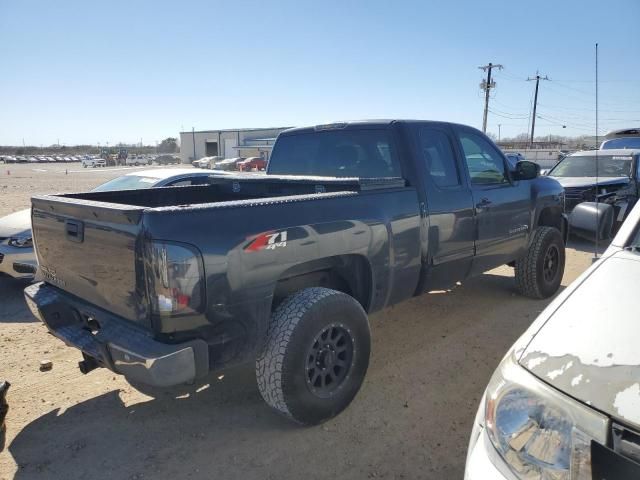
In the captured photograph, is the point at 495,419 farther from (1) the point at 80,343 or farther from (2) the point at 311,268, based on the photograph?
(1) the point at 80,343

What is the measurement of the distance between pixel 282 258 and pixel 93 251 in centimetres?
110

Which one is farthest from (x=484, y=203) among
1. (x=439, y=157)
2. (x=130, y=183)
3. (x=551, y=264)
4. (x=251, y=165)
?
(x=251, y=165)

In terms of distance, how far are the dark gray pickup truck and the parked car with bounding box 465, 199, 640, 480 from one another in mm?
1361

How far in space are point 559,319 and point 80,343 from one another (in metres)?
2.56

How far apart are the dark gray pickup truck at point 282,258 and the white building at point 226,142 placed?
5924 cm

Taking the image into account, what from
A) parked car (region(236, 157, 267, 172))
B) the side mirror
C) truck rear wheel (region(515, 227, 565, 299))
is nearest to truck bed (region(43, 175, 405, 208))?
the side mirror

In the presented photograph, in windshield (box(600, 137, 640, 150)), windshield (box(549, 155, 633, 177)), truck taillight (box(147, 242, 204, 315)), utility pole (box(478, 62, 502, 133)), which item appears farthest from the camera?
utility pole (box(478, 62, 502, 133))

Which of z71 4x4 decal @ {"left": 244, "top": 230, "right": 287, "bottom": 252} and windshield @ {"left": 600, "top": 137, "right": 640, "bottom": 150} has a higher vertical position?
windshield @ {"left": 600, "top": 137, "right": 640, "bottom": 150}

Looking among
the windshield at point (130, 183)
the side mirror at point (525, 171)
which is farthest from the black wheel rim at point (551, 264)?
the windshield at point (130, 183)

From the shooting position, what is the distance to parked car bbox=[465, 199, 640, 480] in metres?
1.42

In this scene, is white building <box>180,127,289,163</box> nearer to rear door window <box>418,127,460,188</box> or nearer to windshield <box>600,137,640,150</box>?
windshield <box>600,137,640,150</box>

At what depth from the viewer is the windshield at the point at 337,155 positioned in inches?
158

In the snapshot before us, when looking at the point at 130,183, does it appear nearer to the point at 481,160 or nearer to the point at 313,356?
the point at 481,160

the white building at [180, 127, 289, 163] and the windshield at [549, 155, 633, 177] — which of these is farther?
the white building at [180, 127, 289, 163]
